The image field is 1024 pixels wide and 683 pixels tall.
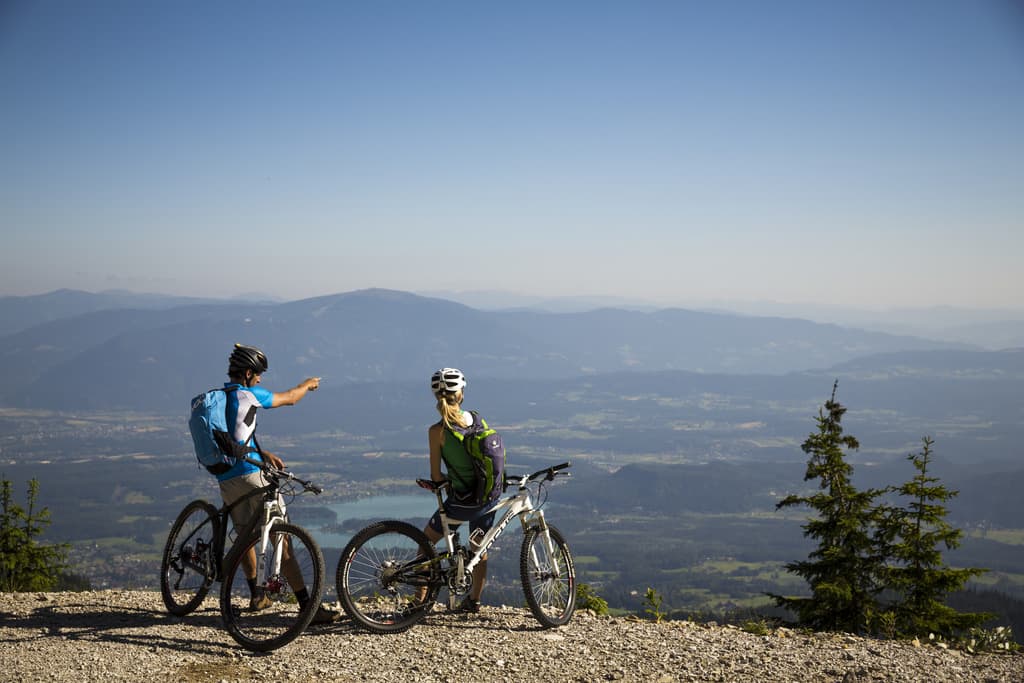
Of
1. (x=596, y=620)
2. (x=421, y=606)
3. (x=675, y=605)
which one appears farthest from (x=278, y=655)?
(x=675, y=605)

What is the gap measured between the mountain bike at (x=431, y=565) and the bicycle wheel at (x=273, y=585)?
14.0 inches

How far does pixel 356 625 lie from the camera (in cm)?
753

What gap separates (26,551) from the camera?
21.0 m

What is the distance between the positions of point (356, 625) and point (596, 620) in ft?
8.87

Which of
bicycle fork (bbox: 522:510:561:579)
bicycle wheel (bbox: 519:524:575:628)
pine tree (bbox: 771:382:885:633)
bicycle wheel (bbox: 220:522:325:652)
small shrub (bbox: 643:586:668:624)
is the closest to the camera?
bicycle wheel (bbox: 220:522:325:652)

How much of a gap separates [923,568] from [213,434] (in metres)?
17.0

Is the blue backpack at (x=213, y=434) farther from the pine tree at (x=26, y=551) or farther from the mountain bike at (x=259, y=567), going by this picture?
the pine tree at (x=26, y=551)

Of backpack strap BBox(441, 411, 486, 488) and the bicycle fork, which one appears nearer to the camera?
backpack strap BBox(441, 411, 486, 488)

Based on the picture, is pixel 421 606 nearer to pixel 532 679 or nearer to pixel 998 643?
pixel 532 679

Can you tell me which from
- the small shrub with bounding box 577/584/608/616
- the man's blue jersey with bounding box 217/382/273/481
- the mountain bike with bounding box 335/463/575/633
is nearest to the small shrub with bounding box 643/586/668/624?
the small shrub with bounding box 577/584/608/616

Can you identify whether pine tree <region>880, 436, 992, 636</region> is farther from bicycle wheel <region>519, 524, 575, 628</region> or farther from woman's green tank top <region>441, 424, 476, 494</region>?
woman's green tank top <region>441, 424, 476, 494</region>

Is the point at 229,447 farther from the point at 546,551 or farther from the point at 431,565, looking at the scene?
the point at 546,551

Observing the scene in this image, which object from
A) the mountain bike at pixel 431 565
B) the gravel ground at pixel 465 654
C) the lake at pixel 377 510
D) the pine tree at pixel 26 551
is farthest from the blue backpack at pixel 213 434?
the lake at pixel 377 510

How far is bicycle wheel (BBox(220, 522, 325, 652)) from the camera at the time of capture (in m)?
6.82
